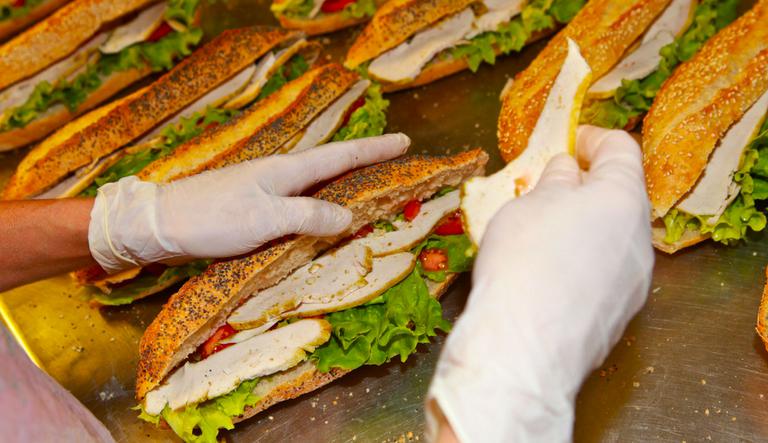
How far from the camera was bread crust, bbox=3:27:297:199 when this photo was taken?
4613mm

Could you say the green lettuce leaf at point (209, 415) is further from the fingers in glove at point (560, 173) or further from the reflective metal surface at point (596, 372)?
the fingers in glove at point (560, 173)

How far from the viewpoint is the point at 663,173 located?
3.51m

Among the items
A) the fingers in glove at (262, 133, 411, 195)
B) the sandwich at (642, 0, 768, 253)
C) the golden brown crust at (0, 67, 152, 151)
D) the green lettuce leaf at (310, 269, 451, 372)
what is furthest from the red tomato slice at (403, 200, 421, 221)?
the golden brown crust at (0, 67, 152, 151)

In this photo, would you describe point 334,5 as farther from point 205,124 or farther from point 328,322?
point 328,322

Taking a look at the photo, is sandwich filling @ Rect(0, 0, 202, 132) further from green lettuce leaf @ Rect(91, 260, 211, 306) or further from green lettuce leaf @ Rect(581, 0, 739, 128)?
green lettuce leaf @ Rect(581, 0, 739, 128)

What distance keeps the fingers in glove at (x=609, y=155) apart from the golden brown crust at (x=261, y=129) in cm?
188

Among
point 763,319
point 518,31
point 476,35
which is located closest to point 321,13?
point 476,35

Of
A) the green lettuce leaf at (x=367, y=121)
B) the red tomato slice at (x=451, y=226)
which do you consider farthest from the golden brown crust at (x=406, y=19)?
the red tomato slice at (x=451, y=226)

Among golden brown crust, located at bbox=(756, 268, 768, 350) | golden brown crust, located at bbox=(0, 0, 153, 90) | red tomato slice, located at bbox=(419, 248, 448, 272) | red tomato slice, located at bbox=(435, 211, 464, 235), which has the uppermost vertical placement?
golden brown crust, located at bbox=(0, 0, 153, 90)

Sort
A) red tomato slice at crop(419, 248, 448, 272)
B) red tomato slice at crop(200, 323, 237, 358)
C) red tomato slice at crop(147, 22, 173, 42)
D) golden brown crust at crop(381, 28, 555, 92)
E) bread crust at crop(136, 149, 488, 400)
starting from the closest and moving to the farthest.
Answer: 1. bread crust at crop(136, 149, 488, 400)
2. red tomato slice at crop(200, 323, 237, 358)
3. red tomato slice at crop(419, 248, 448, 272)
4. golden brown crust at crop(381, 28, 555, 92)
5. red tomato slice at crop(147, 22, 173, 42)

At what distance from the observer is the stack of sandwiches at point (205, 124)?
13.8ft

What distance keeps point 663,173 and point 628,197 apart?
118cm

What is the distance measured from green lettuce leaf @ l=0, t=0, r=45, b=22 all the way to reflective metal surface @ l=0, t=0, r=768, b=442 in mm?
2360

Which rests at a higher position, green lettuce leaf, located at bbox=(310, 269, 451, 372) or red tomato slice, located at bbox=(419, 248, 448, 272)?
red tomato slice, located at bbox=(419, 248, 448, 272)
